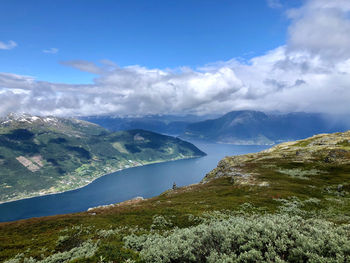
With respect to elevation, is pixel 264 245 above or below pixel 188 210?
above

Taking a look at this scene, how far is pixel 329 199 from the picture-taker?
3978cm

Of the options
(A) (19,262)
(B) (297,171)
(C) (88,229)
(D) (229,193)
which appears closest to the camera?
(A) (19,262)

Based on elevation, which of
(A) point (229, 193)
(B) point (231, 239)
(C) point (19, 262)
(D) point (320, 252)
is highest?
(D) point (320, 252)

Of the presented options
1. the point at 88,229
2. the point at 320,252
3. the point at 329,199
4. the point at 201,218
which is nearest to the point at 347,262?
the point at 320,252

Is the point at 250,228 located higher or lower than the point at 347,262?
lower

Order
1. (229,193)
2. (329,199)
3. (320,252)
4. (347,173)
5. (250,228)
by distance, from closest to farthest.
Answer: (320,252)
(250,228)
(329,199)
(229,193)
(347,173)

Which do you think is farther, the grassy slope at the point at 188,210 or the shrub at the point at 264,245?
the grassy slope at the point at 188,210

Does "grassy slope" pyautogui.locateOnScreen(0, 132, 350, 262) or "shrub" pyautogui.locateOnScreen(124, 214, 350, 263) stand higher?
"shrub" pyautogui.locateOnScreen(124, 214, 350, 263)

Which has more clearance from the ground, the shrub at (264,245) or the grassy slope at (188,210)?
the shrub at (264,245)

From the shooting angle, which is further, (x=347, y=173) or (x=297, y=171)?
(x=297, y=171)

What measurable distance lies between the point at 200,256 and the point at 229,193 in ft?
147

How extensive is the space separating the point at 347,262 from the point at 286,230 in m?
3.90

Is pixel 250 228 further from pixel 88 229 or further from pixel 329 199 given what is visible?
pixel 329 199

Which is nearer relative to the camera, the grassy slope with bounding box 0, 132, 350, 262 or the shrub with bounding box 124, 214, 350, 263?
the shrub with bounding box 124, 214, 350, 263
